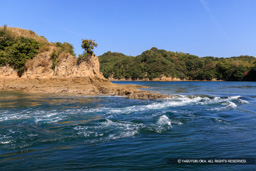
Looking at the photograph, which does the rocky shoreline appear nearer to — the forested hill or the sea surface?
the sea surface

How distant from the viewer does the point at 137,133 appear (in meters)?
7.68

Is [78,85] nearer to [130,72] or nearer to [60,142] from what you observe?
[60,142]

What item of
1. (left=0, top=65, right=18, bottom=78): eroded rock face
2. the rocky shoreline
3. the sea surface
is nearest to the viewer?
the sea surface

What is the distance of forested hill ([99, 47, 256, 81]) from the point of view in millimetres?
100375

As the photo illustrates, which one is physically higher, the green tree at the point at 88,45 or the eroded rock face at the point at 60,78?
the green tree at the point at 88,45

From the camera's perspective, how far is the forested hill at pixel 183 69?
329 ft

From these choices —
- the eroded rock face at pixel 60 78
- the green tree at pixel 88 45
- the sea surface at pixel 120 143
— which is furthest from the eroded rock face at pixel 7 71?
the sea surface at pixel 120 143

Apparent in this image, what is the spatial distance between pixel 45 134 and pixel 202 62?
412 feet

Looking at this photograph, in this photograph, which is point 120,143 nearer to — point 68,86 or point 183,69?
point 68,86

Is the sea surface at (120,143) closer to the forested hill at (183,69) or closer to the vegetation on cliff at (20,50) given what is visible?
the vegetation on cliff at (20,50)

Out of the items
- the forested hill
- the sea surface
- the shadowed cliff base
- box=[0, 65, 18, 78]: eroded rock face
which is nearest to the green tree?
the shadowed cliff base

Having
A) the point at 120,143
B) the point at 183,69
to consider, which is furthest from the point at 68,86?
the point at 183,69

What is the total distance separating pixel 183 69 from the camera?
123 meters

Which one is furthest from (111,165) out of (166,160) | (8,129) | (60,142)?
(8,129)
